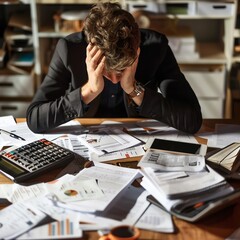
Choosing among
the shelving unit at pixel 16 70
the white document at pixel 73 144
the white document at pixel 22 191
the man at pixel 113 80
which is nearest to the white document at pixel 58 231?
the white document at pixel 22 191

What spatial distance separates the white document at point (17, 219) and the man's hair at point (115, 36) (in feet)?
1.89

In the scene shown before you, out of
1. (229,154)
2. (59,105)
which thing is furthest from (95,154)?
(229,154)

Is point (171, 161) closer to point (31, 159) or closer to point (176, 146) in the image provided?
point (176, 146)

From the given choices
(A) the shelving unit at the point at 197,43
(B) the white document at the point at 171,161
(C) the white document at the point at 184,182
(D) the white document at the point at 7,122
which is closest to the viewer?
(C) the white document at the point at 184,182

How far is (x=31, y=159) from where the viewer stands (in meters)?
1.55

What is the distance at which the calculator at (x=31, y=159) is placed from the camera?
1.48m

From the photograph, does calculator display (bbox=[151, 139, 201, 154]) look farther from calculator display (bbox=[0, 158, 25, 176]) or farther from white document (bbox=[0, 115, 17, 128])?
white document (bbox=[0, 115, 17, 128])

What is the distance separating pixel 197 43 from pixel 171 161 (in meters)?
2.02

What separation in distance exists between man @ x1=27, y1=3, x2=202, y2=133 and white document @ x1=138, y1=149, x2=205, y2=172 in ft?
0.95

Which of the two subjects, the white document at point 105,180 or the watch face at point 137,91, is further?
the watch face at point 137,91

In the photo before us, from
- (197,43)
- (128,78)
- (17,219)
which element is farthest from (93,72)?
(197,43)

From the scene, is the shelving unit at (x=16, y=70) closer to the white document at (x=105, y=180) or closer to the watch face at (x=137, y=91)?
the watch face at (x=137, y=91)

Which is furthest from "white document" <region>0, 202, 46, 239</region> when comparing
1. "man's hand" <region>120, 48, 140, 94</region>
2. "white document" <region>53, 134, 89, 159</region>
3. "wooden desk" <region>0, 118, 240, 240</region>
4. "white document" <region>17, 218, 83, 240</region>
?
"man's hand" <region>120, 48, 140, 94</region>

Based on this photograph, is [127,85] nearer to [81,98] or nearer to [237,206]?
[81,98]
